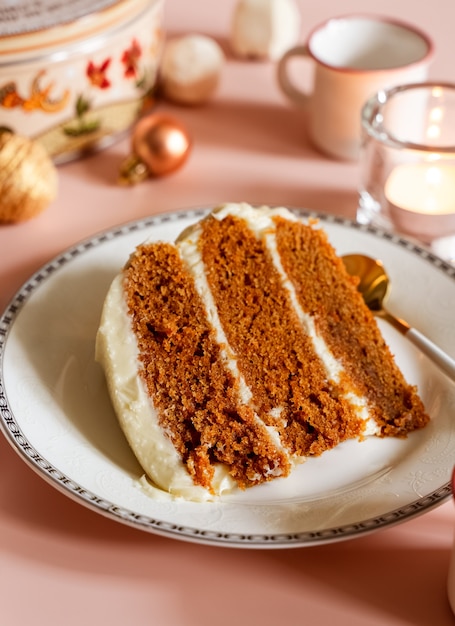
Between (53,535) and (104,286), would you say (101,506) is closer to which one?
(53,535)

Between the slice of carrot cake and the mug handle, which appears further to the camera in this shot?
the mug handle

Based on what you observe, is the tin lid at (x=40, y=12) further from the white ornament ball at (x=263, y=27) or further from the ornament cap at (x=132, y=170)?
the white ornament ball at (x=263, y=27)

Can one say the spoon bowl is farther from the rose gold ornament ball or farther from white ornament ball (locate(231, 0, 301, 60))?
white ornament ball (locate(231, 0, 301, 60))

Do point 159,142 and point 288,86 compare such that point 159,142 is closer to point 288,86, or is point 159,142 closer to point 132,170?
point 132,170

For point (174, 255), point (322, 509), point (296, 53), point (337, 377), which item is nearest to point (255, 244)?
point (174, 255)

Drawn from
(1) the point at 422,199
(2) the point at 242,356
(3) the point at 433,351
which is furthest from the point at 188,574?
(1) the point at 422,199

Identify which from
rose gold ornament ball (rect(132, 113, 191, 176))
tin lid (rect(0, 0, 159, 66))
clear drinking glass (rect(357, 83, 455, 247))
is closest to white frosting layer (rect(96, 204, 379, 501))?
clear drinking glass (rect(357, 83, 455, 247))
